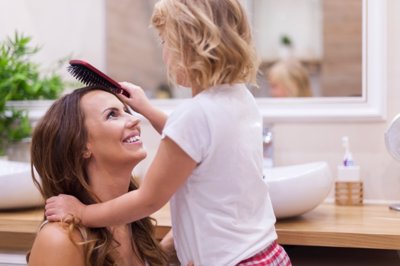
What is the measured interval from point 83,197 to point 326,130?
103 centimetres

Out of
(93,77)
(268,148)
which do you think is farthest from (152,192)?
(268,148)

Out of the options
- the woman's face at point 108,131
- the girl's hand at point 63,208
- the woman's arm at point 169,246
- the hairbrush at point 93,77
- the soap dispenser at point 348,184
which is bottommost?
the woman's arm at point 169,246

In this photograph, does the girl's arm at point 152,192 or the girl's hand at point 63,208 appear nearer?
the girl's arm at point 152,192

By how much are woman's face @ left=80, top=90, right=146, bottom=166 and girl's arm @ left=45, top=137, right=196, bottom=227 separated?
0.16 metres

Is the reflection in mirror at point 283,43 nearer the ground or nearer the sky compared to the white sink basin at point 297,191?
nearer the sky

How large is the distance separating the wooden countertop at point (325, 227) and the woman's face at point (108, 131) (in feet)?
1.04

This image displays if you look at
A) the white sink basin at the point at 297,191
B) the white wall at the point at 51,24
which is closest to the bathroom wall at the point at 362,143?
the white sink basin at the point at 297,191

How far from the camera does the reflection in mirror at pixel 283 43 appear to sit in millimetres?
2332

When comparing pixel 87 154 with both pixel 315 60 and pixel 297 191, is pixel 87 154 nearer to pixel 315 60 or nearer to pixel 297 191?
pixel 297 191

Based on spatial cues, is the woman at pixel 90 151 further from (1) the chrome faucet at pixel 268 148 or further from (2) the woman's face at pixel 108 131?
(1) the chrome faucet at pixel 268 148

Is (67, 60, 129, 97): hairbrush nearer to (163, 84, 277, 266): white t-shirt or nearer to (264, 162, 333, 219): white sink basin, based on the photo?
(163, 84, 277, 266): white t-shirt

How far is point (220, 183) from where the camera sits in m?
1.27

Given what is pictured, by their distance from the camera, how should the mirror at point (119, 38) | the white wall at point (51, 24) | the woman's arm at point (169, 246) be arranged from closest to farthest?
the woman's arm at point (169, 246) → the mirror at point (119, 38) → the white wall at point (51, 24)

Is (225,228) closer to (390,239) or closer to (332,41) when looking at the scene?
(390,239)
